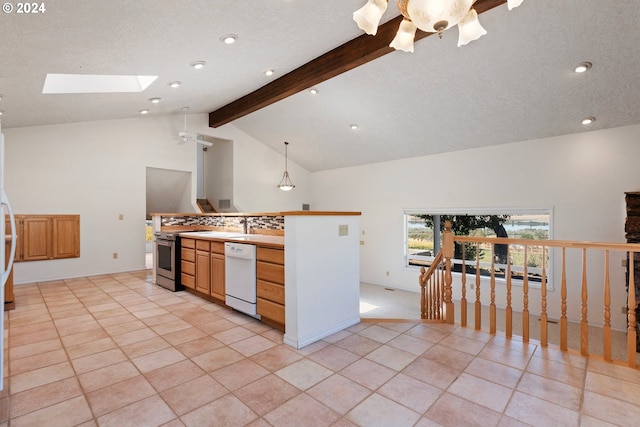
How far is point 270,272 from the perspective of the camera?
120 inches

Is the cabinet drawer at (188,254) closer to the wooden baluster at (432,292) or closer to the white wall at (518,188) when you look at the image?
the wooden baluster at (432,292)

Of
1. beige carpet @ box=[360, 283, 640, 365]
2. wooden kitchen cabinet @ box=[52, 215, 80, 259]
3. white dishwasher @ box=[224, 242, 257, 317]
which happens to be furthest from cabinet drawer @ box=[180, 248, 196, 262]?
wooden kitchen cabinet @ box=[52, 215, 80, 259]

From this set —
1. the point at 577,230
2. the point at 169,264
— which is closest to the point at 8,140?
the point at 169,264

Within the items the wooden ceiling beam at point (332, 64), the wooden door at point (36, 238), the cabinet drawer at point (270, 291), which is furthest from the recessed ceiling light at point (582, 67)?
the wooden door at point (36, 238)

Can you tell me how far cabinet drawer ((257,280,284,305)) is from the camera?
294 centimetres

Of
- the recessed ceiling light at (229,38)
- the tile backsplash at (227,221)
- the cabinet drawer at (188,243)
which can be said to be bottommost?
the cabinet drawer at (188,243)

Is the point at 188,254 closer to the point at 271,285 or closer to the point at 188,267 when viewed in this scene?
the point at 188,267

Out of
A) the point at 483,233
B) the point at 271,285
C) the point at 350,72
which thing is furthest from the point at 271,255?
the point at 483,233

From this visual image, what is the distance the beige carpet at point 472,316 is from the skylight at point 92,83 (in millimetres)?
4312

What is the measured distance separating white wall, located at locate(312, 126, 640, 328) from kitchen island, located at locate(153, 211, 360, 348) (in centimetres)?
375

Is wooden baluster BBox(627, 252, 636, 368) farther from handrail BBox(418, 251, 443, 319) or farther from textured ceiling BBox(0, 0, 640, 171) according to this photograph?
textured ceiling BBox(0, 0, 640, 171)

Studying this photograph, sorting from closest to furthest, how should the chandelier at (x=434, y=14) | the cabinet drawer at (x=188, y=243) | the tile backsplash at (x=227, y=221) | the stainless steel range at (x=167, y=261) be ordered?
the chandelier at (x=434, y=14) < the cabinet drawer at (x=188, y=243) < the tile backsplash at (x=227, y=221) < the stainless steel range at (x=167, y=261)

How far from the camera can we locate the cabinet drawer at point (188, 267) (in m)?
4.34

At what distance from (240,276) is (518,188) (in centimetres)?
482
